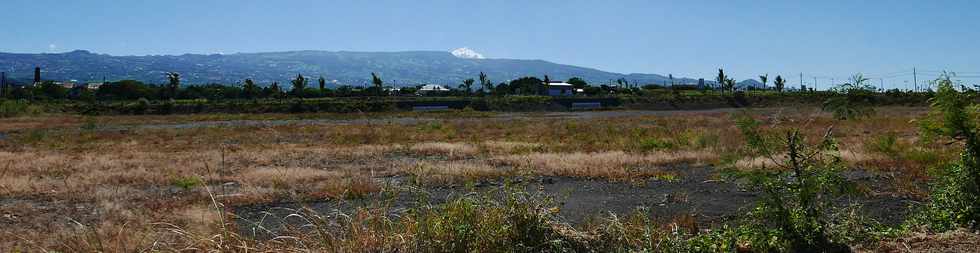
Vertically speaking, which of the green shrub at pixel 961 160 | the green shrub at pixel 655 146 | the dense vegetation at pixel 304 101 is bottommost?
the green shrub at pixel 655 146

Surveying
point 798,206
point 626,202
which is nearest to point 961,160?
point 798,206

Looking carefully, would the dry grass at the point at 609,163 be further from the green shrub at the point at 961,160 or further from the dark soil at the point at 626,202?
the green shrub at the point at 961,160

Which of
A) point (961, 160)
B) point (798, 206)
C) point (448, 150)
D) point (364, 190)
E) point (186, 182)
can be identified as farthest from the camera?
point (448, 150)

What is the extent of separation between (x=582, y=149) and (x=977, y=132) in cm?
1500

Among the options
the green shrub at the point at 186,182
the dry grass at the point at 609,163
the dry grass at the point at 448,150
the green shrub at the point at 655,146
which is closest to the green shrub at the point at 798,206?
the dry grass at the point at 609,163

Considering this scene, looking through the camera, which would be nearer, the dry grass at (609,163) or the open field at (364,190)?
the open field at (364,190)

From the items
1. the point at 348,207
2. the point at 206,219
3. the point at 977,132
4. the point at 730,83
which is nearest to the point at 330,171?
the point at 348,207

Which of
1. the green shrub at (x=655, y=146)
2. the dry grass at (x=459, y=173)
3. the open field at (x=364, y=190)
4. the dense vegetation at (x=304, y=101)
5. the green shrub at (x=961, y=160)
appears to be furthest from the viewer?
the dense vegetation at (x=304, y=101)

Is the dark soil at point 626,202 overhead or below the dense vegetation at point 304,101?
below

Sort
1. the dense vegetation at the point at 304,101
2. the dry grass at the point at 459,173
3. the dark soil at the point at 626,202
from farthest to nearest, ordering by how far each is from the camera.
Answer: the dense vegetation at the point at 304,101, the dry grass at the point at 459,173, the dark soil at the point at 626,202

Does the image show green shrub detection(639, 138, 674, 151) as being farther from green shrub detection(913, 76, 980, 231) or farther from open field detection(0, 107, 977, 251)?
green shrub detection(913, 76, 980, 231)

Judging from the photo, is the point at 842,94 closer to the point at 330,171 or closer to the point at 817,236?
the point at 817,236

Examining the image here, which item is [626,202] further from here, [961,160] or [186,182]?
[186,182]

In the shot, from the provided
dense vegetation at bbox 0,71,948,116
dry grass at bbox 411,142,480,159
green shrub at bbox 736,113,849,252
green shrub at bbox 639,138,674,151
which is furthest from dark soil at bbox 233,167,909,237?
dense vegetation at bbox 0,71,948,116
